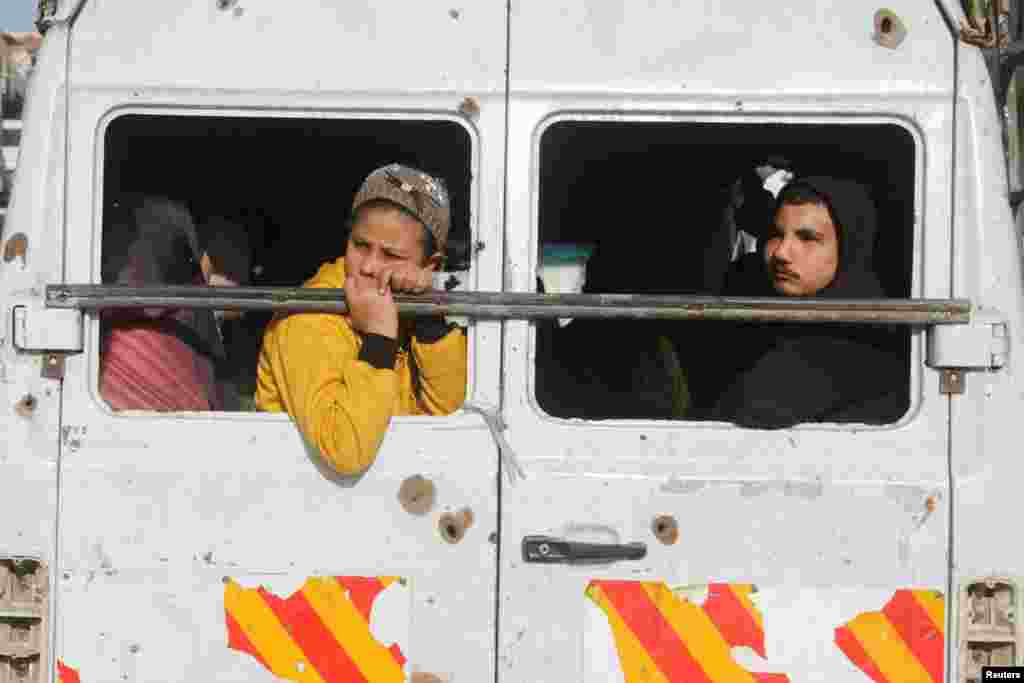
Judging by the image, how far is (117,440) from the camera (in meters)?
2.97

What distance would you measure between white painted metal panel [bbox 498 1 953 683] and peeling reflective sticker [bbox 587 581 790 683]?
22 millimetres

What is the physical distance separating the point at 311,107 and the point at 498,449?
86 centimetres

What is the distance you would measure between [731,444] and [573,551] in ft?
1.36

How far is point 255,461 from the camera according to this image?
2.96 meters

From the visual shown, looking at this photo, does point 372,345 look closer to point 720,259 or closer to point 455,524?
point 455,524

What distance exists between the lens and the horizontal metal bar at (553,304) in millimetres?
2869

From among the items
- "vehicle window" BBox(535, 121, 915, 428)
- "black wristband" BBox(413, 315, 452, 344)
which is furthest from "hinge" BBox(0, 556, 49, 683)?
"vehicle window" BBox(535, 121, 915, 428)

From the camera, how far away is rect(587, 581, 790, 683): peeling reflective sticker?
2900 mm

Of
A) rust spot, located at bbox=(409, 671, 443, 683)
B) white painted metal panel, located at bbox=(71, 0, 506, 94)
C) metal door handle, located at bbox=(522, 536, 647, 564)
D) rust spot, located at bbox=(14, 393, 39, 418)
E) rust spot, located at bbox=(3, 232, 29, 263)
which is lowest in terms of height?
rust spot, located at bbox=(409, 671, 443, 683)

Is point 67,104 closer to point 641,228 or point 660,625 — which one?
point 660,625

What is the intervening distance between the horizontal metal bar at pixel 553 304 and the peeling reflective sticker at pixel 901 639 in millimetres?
606

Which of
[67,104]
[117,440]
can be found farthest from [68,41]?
[117,440]

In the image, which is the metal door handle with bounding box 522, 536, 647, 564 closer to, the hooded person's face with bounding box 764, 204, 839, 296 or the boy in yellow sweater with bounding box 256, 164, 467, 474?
the boy in yellow sweater with bounding box 256, 164, 467, 474

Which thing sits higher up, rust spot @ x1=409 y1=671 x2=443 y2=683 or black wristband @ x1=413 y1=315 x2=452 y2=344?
black wristband @ x1=413 y1=315 x2=452 y2=344
